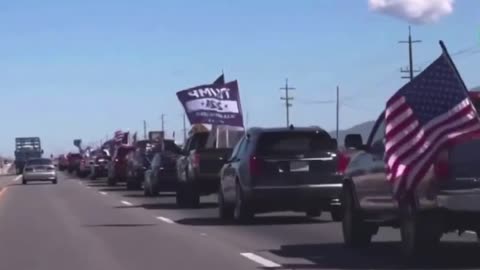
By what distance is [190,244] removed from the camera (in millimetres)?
18734

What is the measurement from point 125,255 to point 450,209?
529 cm

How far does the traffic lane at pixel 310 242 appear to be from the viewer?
15.2 metres

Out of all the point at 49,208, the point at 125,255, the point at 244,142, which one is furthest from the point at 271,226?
the point at 49,208

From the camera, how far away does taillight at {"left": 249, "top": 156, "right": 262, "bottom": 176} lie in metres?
22.1

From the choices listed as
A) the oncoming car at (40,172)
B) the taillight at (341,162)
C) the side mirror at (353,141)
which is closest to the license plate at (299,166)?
the taillight at (341,162)

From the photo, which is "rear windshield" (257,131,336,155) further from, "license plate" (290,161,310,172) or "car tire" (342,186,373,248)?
"car tire" (342,186,373,248)

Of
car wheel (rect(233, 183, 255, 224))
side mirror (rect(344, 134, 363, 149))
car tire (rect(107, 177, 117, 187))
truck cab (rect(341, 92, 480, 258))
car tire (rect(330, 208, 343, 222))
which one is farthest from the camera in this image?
car tire (rect(107, 177, 117, 187))

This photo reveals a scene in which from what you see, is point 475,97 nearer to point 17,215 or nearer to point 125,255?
point 125,255

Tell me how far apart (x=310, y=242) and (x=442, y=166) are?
4.87 m

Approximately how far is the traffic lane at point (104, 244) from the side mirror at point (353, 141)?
219 centimetres

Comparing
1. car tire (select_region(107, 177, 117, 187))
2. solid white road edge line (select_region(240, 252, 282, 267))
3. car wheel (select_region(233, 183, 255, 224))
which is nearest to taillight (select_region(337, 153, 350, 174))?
car wheel (select_region(233, 183, 255, 224))

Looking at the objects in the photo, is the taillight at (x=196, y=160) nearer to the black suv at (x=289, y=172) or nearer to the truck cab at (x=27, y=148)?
the black suv at (x=289, y=172)

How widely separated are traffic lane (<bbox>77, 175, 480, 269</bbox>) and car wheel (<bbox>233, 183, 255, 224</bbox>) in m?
0.22

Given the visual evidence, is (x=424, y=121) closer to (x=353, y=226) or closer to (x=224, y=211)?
(x=353, y=226)
